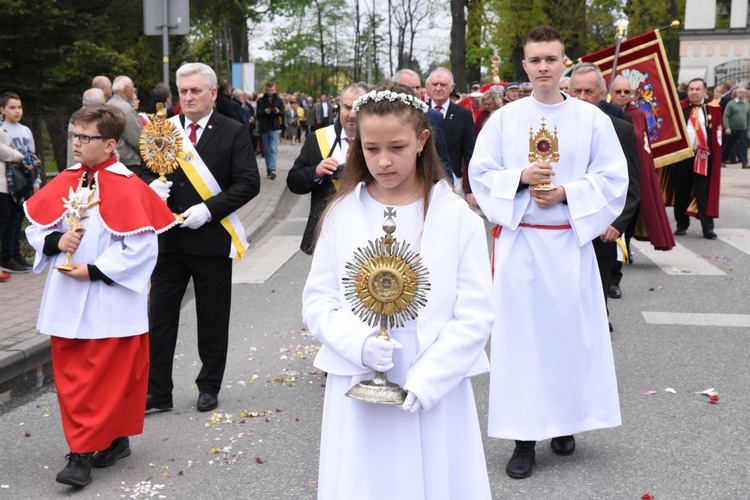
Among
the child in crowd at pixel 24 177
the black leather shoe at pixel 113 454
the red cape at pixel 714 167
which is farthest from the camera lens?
the red cape at pixel 714 167

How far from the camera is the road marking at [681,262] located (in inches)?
438

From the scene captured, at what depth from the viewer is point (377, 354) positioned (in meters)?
3.14

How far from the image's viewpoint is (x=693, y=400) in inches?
253

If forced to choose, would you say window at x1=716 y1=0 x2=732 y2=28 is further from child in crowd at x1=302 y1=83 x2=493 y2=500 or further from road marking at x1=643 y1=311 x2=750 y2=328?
child in crowd at x1=302 y1=83 x2=493 y2=500

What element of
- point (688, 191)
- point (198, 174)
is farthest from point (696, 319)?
point (688, 191)

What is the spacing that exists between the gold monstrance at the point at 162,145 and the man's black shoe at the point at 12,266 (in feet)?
→ 17.7

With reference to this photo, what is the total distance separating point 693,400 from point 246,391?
2.85m

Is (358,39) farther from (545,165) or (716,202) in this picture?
(545,165)

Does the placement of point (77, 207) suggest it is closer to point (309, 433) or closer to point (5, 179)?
point (309, 433)

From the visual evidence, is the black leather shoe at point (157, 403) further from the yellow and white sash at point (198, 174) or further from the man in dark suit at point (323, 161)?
the man in dark suit at point (323, 161)

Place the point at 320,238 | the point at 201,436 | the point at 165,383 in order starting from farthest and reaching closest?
the point at 165,383 < the point at 201,436 < the point at 320,238

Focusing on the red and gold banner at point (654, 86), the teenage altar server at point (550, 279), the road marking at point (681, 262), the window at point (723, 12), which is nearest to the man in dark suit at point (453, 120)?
the red and gold banner at point (654, 86)

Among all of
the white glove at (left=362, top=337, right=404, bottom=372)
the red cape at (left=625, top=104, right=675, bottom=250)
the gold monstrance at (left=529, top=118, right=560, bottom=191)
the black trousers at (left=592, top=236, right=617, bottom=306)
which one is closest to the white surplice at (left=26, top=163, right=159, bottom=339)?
the gold monstrance at (left=529, top=118, right=560, bottom=191)

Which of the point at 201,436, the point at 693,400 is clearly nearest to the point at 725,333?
the point at 693,400
